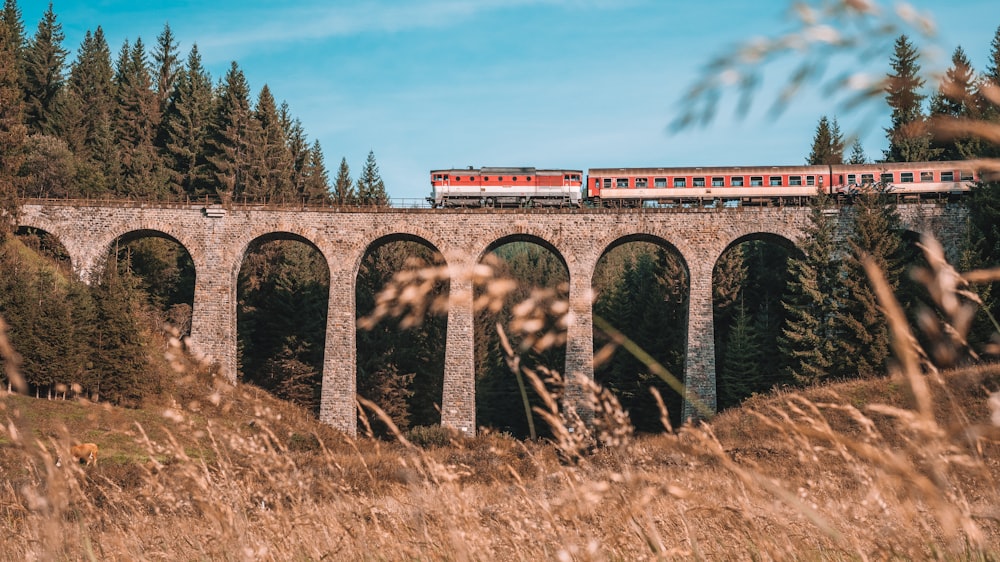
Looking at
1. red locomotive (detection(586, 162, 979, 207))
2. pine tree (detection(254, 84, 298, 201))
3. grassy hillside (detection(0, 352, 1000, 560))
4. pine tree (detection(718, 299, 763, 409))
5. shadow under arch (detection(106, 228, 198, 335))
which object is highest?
pine tree (detection(254, 84, 298, 201))

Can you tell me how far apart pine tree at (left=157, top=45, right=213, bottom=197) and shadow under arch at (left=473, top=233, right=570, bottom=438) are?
24794 millimetres

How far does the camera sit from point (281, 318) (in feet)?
163

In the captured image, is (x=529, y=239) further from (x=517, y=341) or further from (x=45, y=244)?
(x=45, y=244)

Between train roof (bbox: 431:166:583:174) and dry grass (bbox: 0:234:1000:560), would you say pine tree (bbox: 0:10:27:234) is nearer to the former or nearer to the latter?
train roof (bbox: 431:166:583:174)

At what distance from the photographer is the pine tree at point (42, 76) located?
65.2 m

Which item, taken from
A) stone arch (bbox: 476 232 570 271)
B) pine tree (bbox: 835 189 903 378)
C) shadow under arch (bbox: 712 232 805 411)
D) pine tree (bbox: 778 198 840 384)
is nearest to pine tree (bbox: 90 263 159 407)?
stone arch (bbox: 476 232 570 271)

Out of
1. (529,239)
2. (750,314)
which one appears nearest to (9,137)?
(529,239)

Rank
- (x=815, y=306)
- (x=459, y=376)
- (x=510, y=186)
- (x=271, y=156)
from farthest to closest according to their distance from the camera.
Result: (x=271, y=156) → (x=510, y=186) → (x=459, y=376) → (x=815, y=306)

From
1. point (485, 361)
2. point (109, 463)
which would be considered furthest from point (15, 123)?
point (485, 361)

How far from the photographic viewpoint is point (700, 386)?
112 feet

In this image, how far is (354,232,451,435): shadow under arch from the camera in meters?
47.0

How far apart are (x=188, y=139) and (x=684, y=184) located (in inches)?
1730

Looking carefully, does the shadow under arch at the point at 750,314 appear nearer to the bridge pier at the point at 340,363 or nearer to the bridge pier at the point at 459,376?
the bridge pier at the point at 459,376

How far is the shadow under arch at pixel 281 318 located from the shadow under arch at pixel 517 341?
10.6 meters
